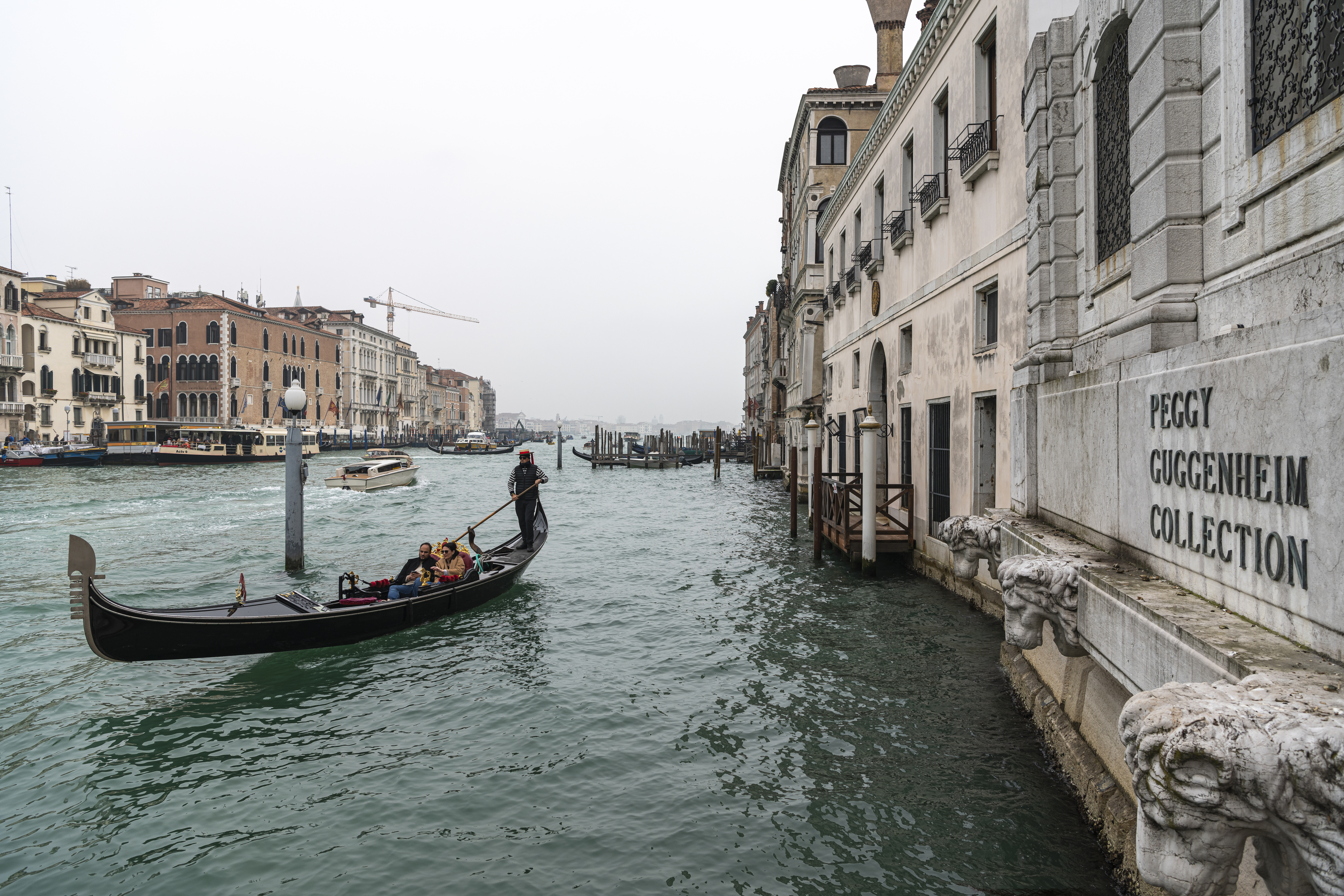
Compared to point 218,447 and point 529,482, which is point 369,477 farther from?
point 218,447

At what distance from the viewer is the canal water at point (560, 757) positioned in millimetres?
4211

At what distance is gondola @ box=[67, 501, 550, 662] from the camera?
21.6 ft

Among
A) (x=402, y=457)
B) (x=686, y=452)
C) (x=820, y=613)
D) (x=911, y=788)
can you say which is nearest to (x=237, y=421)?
(x=402, y=457)

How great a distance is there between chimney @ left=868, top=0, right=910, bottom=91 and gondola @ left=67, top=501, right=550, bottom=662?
1702cm

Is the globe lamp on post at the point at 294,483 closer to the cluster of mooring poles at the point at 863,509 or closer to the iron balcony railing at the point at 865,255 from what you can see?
the cluster of mooring poles at the point at 863,509

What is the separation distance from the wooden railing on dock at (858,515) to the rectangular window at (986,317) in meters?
3.20

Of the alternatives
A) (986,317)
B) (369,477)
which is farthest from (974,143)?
(369,477)

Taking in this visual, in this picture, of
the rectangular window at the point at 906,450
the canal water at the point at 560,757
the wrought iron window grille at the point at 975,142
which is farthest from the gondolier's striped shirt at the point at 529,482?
the wrought iron window grille at the point at 975,142

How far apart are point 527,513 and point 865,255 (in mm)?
8029

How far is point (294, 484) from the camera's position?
1223 centimetres

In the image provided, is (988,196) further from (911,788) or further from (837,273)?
(837,273)

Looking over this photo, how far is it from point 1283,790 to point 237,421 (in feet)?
221

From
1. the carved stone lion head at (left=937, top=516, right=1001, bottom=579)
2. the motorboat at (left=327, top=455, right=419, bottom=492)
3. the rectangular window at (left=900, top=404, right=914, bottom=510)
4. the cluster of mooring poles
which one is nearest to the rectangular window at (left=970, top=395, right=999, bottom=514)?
the cluster of mooring poles

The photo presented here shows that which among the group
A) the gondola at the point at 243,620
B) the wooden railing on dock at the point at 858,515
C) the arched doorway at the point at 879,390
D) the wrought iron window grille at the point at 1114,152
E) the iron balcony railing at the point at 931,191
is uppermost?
the iron balcony railing at the point at 931,191
